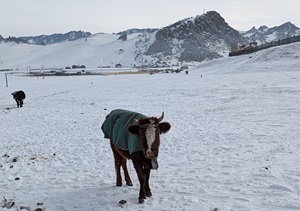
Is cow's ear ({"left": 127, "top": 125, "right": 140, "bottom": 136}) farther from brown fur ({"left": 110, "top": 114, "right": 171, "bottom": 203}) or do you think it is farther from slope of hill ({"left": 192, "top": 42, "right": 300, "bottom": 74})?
slope of hill ({"left": 192, "top": 42, "right": 300, "bottom": 74})

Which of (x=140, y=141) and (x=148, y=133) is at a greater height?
(x=148, y=133)

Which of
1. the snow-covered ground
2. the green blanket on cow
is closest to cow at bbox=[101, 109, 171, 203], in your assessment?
the green blanket on cow

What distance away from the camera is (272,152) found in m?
10.1

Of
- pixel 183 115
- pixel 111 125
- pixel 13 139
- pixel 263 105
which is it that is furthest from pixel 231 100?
pixel 111 125

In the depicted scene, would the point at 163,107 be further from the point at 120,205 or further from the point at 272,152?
the point at 120,205

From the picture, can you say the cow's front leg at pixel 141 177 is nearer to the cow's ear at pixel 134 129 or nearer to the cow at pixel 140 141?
the cow at pixel 140 141

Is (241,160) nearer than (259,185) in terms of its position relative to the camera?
No

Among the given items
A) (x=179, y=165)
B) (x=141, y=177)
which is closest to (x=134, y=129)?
(x=141, y=177)

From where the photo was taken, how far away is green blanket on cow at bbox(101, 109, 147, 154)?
6.64 m

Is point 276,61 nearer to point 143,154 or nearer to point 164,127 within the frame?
point 164,127

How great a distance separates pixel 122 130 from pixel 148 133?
116cm

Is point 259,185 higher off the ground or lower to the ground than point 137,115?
lower

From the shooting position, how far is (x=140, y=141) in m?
6.48

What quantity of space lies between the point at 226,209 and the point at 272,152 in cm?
445
